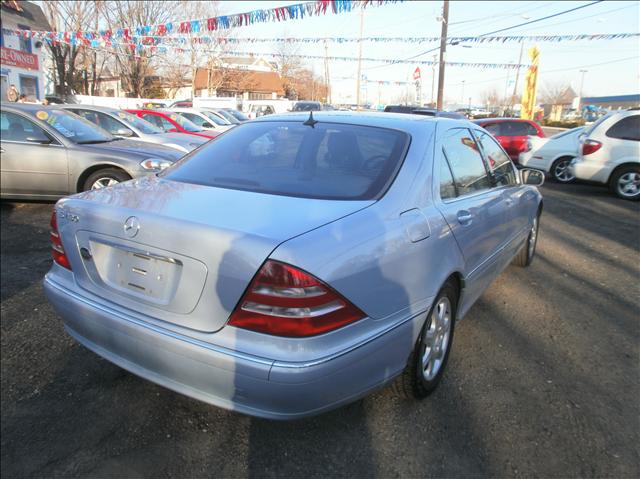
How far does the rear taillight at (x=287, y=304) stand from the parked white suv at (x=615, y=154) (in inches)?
354

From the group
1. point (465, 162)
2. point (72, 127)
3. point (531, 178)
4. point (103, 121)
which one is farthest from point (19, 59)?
point (465, 162)

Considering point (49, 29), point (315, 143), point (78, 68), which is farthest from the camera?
point (78, 68)

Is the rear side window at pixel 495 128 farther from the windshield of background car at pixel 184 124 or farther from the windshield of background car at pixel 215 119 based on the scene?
the windshield of background car at pixel 215 119

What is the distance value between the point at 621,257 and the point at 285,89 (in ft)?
193

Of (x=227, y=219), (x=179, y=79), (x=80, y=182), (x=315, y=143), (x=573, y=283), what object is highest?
(x=179, y=79)

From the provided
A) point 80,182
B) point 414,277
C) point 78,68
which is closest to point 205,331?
point 414,277

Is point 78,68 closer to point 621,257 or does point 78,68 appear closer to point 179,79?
point 179,79

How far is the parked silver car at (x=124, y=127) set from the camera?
8.49 meters

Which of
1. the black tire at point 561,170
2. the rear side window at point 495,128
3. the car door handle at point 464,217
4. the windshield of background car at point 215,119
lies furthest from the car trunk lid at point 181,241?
the windshield of background car at point 215,119

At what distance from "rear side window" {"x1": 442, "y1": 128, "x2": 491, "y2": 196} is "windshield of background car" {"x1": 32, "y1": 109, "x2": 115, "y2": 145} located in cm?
533

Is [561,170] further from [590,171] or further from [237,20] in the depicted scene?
[237,20]

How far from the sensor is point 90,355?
3014 millimetres

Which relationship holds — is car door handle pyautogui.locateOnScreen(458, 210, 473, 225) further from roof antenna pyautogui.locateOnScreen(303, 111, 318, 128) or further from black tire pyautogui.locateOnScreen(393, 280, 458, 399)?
roof antenna pyautogui.locateOnScreen(303, 111, 318, 128)

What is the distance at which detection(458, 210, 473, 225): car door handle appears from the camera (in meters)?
2.71
